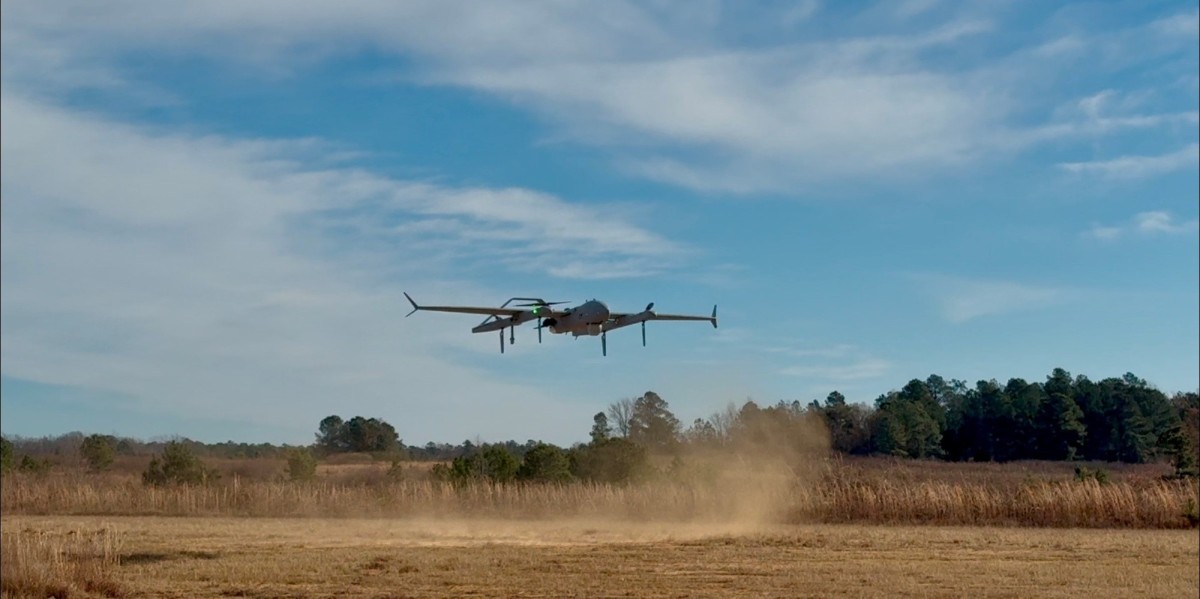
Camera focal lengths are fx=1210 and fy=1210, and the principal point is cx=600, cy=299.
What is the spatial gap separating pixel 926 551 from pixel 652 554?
331 inches

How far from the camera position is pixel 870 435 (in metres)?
72.4

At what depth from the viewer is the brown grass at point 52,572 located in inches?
1040

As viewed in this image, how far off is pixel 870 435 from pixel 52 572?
53.5 m

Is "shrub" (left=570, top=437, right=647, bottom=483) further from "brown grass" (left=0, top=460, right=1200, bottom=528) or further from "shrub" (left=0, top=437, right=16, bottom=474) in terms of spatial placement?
"shrub" (left=0, top=437, right=16, bottom=474)

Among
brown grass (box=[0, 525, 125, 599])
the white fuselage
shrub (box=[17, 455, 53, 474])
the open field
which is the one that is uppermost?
the white fuselage

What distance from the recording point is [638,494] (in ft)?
176

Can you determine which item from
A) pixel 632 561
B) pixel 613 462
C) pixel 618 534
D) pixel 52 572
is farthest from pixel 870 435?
pixel 52 572

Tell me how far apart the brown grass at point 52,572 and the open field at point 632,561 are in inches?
8.5

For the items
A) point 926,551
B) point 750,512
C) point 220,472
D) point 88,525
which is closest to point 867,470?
point 750,512

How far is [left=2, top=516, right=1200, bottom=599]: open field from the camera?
28.0 metres

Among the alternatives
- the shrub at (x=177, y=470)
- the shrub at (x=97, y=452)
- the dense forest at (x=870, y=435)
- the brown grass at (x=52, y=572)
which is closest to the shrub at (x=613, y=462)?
the dense forest at (x=870, y=435)

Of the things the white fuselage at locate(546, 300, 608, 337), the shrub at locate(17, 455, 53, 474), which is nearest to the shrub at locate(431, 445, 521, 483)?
the shrub at locate(17, 455, 53, 474)

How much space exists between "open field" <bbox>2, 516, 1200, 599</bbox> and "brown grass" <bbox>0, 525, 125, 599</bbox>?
0.21 metres

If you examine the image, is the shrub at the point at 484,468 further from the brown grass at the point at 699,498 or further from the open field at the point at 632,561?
the open field at the point at 632,561
